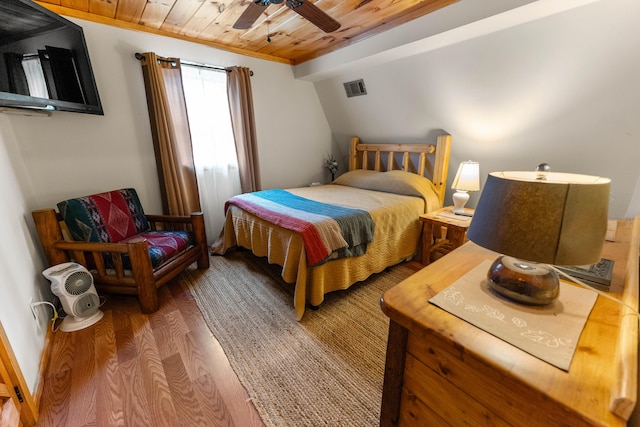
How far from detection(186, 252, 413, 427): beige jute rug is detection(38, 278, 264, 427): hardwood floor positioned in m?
0.10

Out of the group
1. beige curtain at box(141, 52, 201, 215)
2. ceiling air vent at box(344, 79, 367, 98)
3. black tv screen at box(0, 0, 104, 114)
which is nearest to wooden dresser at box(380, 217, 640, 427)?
black tv screen at box(0, 0, 104, 114)

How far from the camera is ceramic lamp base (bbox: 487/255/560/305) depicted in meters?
0.76

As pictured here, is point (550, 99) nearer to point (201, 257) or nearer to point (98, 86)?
point (201, 257)

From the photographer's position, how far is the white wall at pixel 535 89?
5.46 feet

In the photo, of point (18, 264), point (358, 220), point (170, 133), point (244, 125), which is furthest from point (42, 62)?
point (358, 220)

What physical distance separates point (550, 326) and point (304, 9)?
2.00 meters

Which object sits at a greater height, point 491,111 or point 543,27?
point 543,27

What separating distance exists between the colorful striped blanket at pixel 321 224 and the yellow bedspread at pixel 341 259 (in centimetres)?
8

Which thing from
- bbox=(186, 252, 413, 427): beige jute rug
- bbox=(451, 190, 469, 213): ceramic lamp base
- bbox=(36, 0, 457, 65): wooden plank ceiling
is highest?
bbox=(36, 0, 457, 65): wooden plank ceiling

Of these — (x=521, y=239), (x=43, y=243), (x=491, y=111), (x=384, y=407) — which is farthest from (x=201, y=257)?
(x=491, y=111)

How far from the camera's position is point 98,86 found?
2363 mm

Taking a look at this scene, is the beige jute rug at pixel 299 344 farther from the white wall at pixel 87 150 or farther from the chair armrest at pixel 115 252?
the white wall at pixel 87 150

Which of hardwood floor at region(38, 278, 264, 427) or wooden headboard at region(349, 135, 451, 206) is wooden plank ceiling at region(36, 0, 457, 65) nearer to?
wooden headboard at region(349, 135, 451, 206)

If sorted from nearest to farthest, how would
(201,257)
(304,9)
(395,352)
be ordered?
(395,352) → (304,9) → (201,257)
